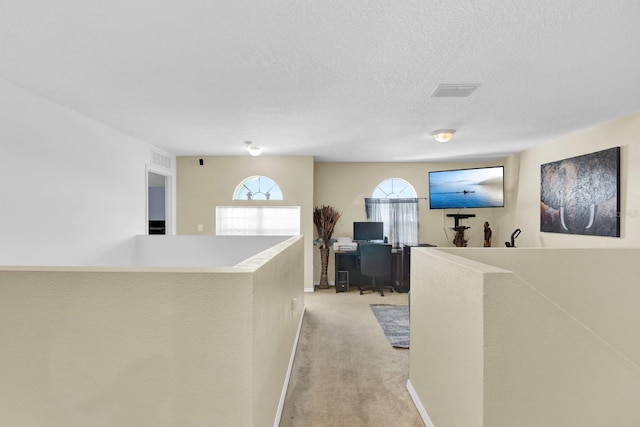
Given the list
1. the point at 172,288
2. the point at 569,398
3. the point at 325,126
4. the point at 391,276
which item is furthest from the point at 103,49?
the point at 391,276

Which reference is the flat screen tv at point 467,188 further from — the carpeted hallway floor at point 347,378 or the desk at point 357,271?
the carpeted hallway floor at point 347,378

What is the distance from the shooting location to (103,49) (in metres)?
2.08

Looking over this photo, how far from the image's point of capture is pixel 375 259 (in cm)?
540

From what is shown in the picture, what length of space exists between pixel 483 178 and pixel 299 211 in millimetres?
3285

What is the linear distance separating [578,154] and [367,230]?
3294 millimetres

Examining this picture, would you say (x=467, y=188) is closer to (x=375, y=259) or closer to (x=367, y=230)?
(x=367, y=230)

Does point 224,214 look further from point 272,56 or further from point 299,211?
point 272,56

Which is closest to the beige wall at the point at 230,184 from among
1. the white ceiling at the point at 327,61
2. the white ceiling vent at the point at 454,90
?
the white ceiling at the point at 327,61

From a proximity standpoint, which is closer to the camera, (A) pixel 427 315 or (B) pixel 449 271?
(B) pixel 449 271

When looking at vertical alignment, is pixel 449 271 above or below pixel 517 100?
below

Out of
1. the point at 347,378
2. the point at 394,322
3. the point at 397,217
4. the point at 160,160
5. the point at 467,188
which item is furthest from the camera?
the point at 397,217

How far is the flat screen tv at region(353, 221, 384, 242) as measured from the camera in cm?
603

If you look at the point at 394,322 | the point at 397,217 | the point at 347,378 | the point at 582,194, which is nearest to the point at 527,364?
the point at 347,378

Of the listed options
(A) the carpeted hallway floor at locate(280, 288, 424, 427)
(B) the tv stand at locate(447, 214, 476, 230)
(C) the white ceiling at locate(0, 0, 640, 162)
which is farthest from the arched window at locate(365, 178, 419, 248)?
(C) the white ceiling at locate(0, 0, 640, 162)
